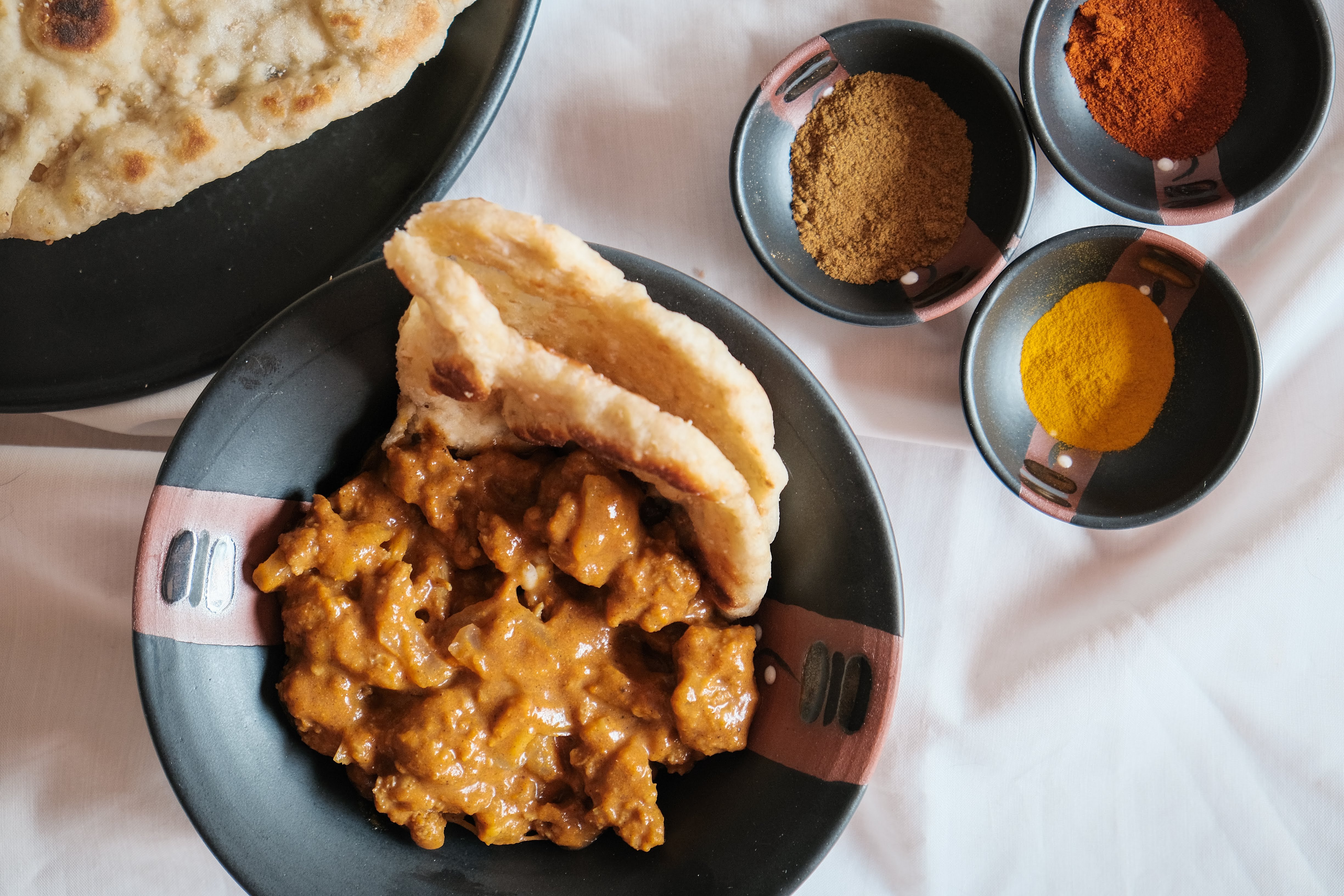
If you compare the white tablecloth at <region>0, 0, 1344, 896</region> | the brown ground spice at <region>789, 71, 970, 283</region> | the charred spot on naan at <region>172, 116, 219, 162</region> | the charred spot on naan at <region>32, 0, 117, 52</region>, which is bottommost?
the white tablecloth at <region>0, 0, 1344, 896</region>

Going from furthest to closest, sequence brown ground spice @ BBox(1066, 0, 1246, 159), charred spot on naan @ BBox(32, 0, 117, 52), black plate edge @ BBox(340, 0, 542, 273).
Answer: brown ground spice @ BBox(1066, 0, 1246, 159) → black plate edge @ BBox(340, 0, 542, 273) → charred spot on naan @ BBox(32, 0, 117, 52)

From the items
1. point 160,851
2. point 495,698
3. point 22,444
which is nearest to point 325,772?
point 495,698

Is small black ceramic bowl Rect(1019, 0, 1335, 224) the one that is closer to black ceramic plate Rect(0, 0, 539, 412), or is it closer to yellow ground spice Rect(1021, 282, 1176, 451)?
yellow ground spice Rect(1021, 282, 1176, 451)

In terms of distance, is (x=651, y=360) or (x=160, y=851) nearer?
(x=651, y=360)

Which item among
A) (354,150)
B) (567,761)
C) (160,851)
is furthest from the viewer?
(160,851)

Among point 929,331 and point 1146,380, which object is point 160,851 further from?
point 1146,380

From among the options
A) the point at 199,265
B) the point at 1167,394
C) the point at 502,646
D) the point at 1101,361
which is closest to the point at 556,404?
the point at 502,646

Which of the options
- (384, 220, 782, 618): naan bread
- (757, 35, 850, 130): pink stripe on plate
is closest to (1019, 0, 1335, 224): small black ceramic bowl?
(757, 35, 850, 130): pink stripe on plate

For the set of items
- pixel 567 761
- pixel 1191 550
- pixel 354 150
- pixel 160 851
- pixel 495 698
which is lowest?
pixel 160 851

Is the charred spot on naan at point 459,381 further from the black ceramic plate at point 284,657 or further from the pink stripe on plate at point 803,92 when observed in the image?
the pink stripe on plate at point 803,92
